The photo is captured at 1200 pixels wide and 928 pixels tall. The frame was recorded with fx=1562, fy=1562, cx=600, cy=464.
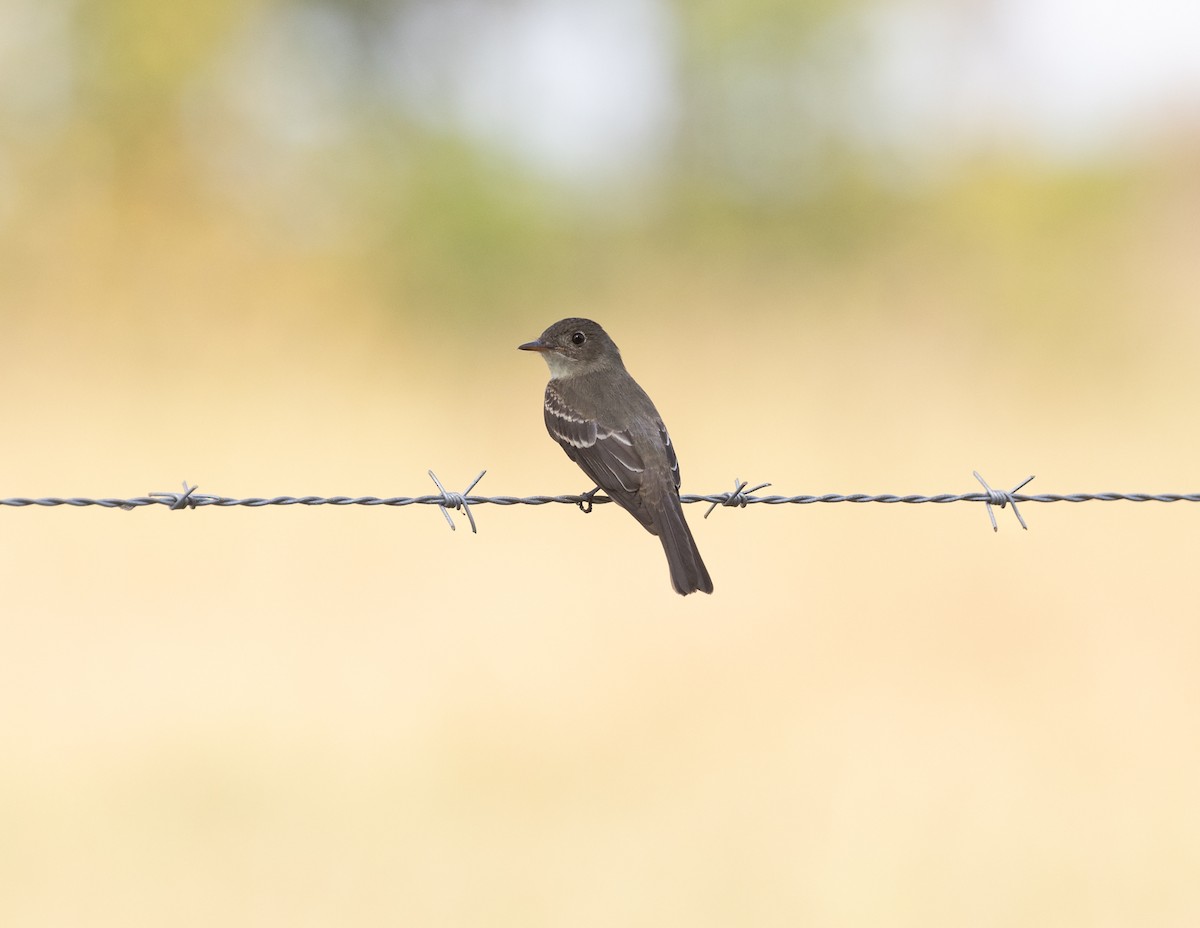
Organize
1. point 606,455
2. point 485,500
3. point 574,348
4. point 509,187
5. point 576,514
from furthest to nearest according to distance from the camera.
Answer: point 509,187
point 576,514
point 574,348
point 606,455
point 485,500

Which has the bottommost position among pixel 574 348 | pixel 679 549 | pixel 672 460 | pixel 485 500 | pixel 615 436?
pixel 485 500

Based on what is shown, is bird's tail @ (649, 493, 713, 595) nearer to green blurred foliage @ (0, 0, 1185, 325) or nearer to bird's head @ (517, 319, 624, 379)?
bird's head @ (517, 319, 624, 379)

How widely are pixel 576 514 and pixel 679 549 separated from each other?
214 inches

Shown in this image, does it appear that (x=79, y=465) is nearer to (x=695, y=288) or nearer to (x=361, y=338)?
(x=361, y=338)

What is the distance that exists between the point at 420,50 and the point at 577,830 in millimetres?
20388

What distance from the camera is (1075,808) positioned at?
29.2 ft

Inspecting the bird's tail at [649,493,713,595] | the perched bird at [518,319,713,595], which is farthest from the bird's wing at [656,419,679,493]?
the bird's tail at [649,493,713,595]

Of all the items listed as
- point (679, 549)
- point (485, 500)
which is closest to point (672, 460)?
point (679, 549)

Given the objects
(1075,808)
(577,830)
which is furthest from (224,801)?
(1075,808)

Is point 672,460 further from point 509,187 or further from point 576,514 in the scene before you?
point 509,187

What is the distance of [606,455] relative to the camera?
776 cm

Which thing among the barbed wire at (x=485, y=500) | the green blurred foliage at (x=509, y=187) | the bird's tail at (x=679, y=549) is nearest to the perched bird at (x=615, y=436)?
the bird's tail at (x=679, y=549)

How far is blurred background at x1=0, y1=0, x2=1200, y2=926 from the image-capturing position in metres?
8.60

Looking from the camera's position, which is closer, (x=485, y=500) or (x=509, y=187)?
(x=485, y=500)
